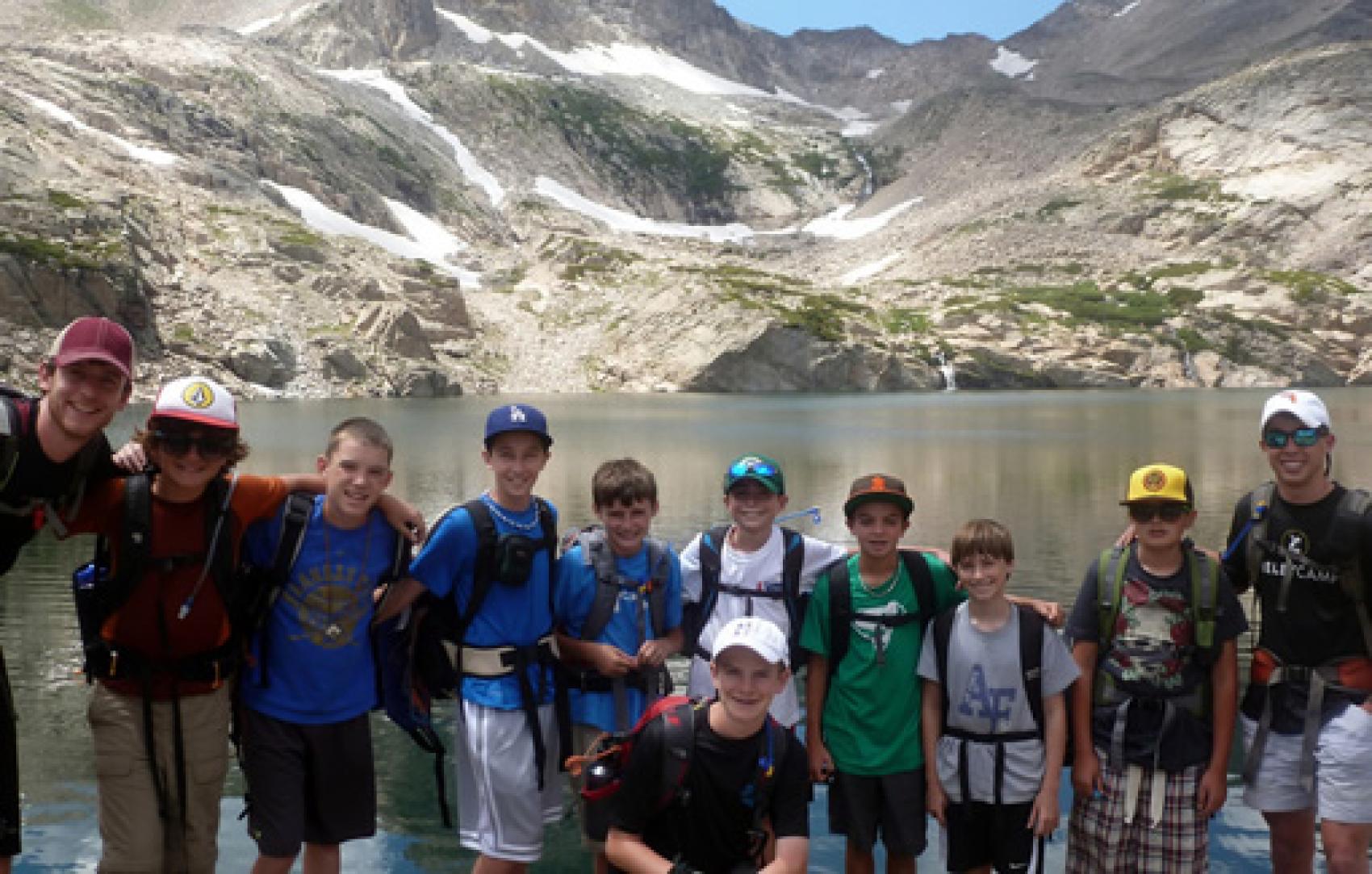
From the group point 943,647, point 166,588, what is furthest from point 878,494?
point 166,588

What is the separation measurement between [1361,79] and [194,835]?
222429 millimetres

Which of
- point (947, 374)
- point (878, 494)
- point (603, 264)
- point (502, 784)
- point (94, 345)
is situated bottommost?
point (502, 784)

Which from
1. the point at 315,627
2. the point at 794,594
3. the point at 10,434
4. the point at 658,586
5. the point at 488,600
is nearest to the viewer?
the point at 10,434

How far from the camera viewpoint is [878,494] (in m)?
5.65

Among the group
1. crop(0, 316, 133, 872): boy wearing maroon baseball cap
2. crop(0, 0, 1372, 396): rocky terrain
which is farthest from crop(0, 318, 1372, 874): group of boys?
crop(0, 0, 1372, 396): rocky terrain

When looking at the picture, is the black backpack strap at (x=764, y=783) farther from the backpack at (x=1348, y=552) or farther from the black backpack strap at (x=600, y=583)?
the backpack at (x=1348, y=552)

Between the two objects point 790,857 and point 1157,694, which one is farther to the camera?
point 1157,694

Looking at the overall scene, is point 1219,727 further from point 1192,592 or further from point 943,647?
point 943,647

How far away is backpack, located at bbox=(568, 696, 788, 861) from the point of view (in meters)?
4.28

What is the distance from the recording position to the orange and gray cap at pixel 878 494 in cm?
567

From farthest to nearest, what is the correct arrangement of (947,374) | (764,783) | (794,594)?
(947,374) → (794,594) → (764,783)

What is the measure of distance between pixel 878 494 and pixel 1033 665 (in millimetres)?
1289

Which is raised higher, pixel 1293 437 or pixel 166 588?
pixel 1293 437

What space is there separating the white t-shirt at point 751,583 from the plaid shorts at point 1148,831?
1846 mm
